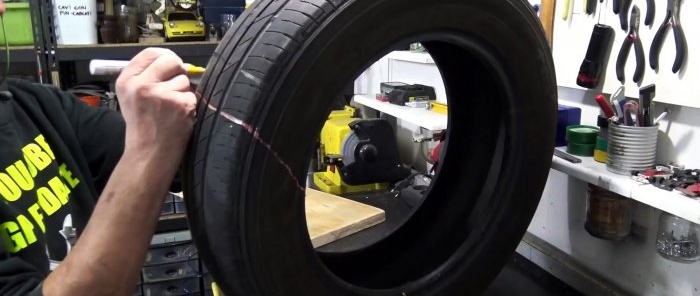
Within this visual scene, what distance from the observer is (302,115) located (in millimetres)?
627

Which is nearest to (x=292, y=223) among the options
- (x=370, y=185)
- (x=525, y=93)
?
(x=525, y=93)

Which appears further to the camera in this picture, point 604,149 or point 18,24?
point 18,24

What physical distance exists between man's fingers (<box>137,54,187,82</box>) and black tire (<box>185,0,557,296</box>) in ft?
0.15

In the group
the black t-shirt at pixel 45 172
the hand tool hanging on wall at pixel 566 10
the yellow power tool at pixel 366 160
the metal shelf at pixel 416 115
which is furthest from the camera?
the yellow power tool at pixel 366 160

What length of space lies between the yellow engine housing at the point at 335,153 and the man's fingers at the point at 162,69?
3.44 feet

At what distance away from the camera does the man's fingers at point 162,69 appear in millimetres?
669

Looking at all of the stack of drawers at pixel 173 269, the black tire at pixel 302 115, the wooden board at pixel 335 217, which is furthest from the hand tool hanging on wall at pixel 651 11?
the stack of drawers at pixel 173 269

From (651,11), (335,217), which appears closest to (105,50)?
(335,217)

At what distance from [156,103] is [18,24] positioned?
166 centimetres

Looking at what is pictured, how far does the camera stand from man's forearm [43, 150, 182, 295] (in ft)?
2.25

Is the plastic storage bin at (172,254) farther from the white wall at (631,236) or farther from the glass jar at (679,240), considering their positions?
the glass jar at (679,240)

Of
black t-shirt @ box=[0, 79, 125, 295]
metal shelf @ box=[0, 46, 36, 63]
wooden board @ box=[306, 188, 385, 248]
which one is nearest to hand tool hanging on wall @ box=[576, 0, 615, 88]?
wooden board @ box=[306, 188, 385, 248]

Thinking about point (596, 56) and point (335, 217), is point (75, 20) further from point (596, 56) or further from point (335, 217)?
point (596, 56)

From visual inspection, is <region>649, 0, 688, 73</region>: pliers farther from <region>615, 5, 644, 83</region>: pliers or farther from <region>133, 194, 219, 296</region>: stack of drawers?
<region>133, 194, 219, 296</region>: stack of drawers
